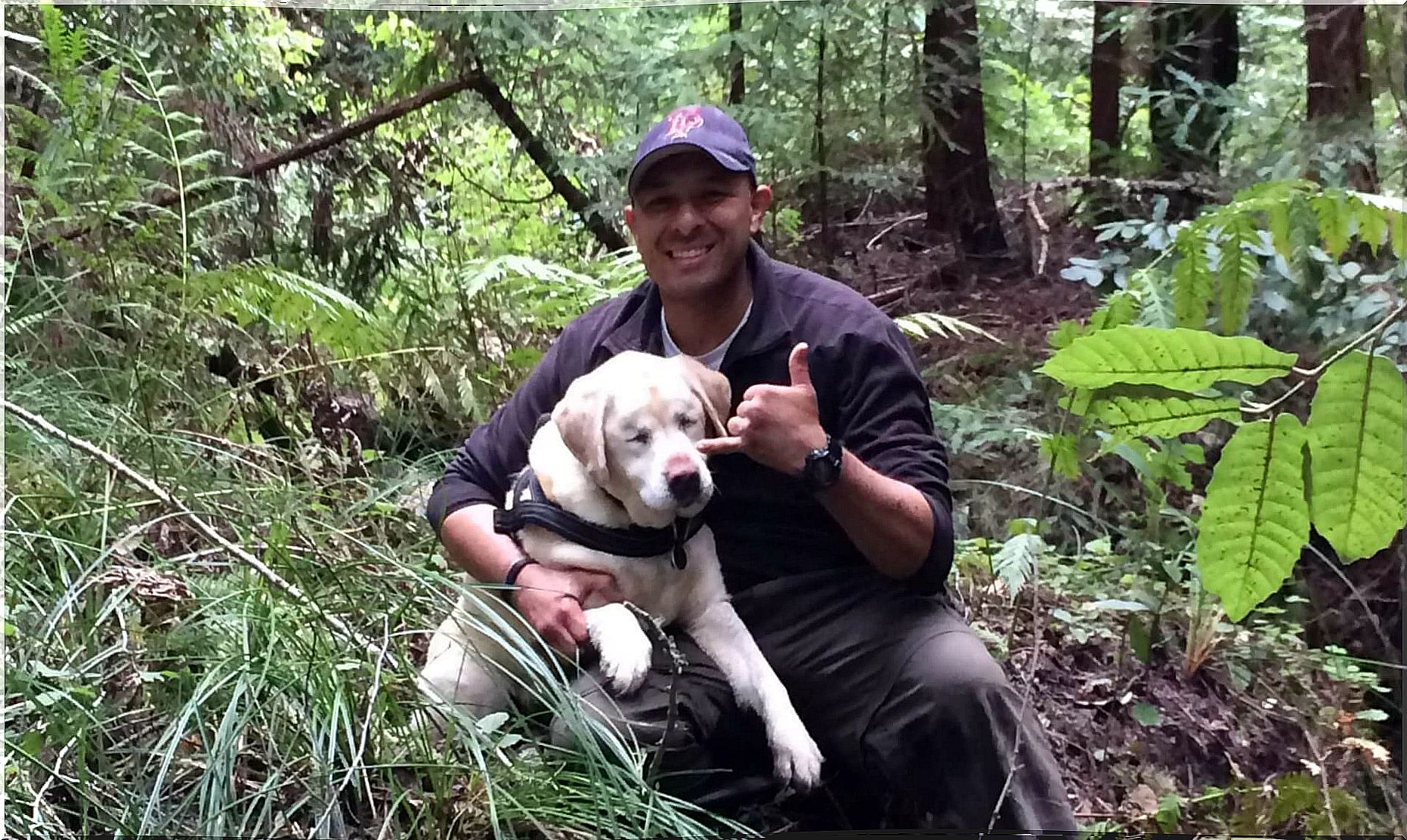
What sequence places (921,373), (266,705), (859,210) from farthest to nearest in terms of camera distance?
(859,210) < (921,373) < (266,705)

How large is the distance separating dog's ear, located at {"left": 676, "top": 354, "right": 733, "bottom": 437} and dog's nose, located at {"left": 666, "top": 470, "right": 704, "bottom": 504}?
60 mm

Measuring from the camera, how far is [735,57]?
1.51 meters

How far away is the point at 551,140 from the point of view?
5.22 ft

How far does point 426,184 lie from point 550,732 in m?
0.86

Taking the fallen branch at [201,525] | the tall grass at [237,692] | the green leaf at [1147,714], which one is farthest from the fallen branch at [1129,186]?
the fallen branch at [201,525]

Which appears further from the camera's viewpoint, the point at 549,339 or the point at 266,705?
the point at 549,339

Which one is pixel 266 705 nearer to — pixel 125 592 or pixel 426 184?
pixel 125 592

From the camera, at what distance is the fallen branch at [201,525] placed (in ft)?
4.55

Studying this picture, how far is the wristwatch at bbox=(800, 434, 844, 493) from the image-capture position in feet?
4.34

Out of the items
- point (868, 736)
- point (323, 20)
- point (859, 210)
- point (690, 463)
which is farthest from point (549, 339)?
point (868, 736)

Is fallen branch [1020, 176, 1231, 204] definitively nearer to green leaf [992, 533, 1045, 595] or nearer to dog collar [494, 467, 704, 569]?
green leaf [992, 533, 1045, 595]

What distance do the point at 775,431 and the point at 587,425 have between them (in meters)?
0.25

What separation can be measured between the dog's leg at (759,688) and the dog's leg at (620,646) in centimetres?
7

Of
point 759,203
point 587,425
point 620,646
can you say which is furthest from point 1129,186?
point 620,646
